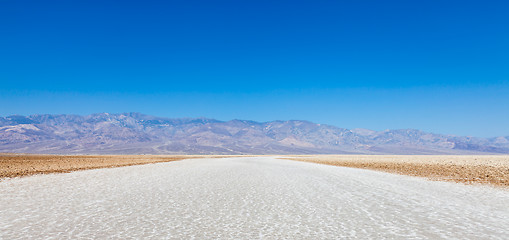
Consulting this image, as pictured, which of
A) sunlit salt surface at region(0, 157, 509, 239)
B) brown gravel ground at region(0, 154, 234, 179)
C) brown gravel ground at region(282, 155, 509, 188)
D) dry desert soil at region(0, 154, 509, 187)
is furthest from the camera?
brown gravel ground at region(0, 154, 234, 179)

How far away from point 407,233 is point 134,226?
205 inches

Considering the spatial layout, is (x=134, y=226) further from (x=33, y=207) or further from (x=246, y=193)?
(x=246, y=193)

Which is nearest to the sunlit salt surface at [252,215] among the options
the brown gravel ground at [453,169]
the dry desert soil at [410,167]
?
the brown gravel ground at [453,169]

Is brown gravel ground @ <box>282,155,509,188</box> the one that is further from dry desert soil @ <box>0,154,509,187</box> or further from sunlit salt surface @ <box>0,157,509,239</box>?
sunlit salt surface @ <box>0,157,509,239</box>

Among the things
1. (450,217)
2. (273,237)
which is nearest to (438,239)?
(450,217)

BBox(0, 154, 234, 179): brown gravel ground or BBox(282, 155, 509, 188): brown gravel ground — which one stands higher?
BBox(282, 155, 509, 188): brown gravel ground

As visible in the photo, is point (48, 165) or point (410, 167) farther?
point (48, 165)

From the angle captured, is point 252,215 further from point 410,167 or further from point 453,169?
point 410,167

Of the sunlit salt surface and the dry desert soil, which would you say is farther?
the dry desert soil

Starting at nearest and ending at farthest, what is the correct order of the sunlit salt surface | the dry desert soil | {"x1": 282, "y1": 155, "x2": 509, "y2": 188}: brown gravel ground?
the sunlit salt surface → {"x1": 282, "y1": 155, "x2": 509, "y2": 188}: brown gravel ground → the dry desert soil

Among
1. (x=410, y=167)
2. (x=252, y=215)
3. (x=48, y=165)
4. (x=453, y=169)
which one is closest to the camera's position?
(x=252, y=215)

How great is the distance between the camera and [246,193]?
1253 cm

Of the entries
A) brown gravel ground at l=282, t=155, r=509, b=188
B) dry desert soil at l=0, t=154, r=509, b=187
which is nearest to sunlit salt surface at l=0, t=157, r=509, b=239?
brown gravel ground at l=282, t=155, r=509, b=188

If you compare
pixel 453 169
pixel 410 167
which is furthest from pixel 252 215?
pixel 410 167
